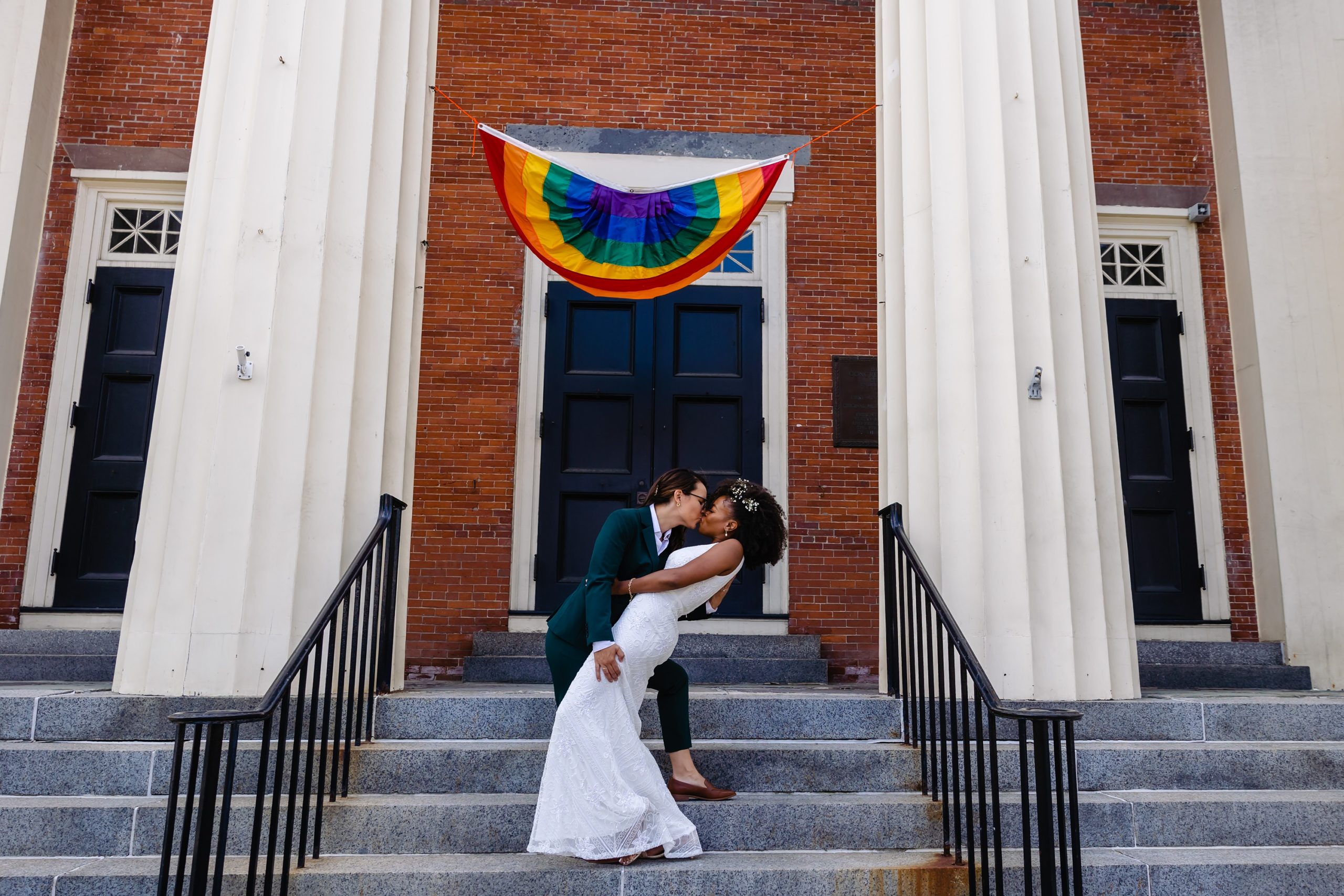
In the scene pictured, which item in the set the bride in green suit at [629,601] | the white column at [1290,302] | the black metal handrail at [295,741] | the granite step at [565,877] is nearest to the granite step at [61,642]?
the black metal handrail at [295,741]

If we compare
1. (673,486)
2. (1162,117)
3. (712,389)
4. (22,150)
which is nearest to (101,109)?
(22,150)

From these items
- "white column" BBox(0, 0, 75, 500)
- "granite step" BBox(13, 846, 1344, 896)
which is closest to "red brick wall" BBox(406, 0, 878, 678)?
"white column" BBox(0, 0, 75, 500)

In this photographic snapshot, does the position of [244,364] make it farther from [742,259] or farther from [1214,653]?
[1214,653]

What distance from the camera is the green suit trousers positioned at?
402 centimetres

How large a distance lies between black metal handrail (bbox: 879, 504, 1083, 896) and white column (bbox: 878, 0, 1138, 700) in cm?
29

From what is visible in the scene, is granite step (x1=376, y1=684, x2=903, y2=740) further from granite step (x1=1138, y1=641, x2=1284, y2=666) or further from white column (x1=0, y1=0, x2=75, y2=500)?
white column (x1=0, y1=0, x2=75, y2=500)

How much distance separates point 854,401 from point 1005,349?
9.72ft

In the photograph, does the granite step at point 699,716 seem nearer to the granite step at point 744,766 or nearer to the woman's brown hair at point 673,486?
the granite step at point 744,766

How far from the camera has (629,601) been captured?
13.0ft

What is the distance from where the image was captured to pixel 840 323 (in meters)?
8.24

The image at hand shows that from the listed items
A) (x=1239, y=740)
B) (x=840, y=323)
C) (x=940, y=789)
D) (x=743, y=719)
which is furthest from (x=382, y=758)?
(x=840, y=323)

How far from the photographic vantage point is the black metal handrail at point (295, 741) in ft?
9.92

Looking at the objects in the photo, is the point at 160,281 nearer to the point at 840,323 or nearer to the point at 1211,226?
the point at 840,323

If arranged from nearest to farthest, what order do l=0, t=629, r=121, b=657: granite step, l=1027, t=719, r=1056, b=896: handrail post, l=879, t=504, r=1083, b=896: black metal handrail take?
l=1027, t=719, r=1056, b=896: handrail post, l=879, t=504, r=1083, b=896: black metal handrail, l=0, t=629, r=121, b=657: granite step
